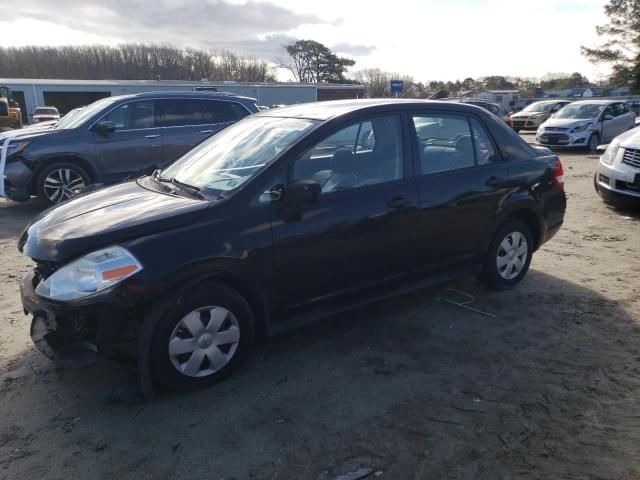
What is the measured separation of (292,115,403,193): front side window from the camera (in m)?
3.50

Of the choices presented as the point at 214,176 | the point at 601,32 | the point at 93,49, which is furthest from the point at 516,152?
the point at 93,49

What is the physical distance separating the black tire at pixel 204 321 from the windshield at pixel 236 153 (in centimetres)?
72

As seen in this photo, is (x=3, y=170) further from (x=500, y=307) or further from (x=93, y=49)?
(x=93, y=49)

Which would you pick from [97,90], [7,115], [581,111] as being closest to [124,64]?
[97,90]

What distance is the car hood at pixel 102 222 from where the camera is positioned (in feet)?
9.67

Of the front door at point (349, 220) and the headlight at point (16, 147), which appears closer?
the front door at point (349, 220)

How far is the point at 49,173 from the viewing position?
26.0ft

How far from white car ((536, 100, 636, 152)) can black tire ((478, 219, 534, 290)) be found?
1389 cm

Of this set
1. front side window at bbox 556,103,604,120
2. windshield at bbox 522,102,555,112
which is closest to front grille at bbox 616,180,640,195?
front side window at bbox 556,103,604,120

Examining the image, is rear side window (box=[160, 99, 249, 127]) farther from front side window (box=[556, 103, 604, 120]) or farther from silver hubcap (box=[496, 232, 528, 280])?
front side window (box=[556, 103, 604, 120])

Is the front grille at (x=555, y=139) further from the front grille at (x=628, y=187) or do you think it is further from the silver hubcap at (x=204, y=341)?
the silver hubcap at (x=204, y=341)

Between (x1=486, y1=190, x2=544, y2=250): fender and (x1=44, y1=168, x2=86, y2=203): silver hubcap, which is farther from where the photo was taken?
(x1=44, y1=168, x2=86, y2=203): silver hubcap

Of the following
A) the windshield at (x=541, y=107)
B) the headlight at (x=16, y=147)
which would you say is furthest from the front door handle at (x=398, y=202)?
the windshield at (x=541, y=107)

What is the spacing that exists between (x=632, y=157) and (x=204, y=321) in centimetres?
700
